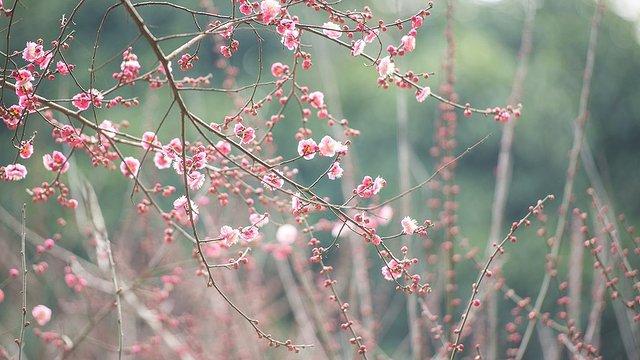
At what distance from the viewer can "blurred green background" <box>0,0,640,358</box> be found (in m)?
6.46

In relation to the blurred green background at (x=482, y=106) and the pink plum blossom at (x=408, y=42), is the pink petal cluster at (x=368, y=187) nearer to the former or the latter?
the pink plum blossom at (x=408, y=42)

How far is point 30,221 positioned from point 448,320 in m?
4.02

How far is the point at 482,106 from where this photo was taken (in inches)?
269

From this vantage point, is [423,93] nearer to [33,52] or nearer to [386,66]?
[386,66]

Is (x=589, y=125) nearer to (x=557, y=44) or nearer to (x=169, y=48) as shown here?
(x=557, y=44)

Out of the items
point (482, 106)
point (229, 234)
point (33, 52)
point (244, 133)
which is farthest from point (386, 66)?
point (482, 106)

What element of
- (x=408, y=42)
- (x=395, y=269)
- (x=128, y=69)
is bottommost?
(x=395, y=269)

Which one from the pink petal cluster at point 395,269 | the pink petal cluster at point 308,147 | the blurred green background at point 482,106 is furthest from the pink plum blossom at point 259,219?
the blurred green background at point 482,106

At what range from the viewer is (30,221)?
499cm

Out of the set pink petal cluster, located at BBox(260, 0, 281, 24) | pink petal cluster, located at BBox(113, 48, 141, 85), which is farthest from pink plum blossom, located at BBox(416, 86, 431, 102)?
pink petal cluster, located at BBox(113, 48, 141, 85)

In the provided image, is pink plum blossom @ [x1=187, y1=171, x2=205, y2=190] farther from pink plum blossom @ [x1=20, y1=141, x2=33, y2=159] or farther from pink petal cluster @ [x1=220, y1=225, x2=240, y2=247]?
pink plum blossom @ [x1=20, y1=141, x2=33, y2=159]

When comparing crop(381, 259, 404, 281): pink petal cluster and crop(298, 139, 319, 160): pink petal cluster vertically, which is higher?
crop(298, 139, 319, 160): pink petal cluster

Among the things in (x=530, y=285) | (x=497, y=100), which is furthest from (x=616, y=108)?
(x=530, y=285)

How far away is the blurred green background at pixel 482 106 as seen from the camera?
646 cm
